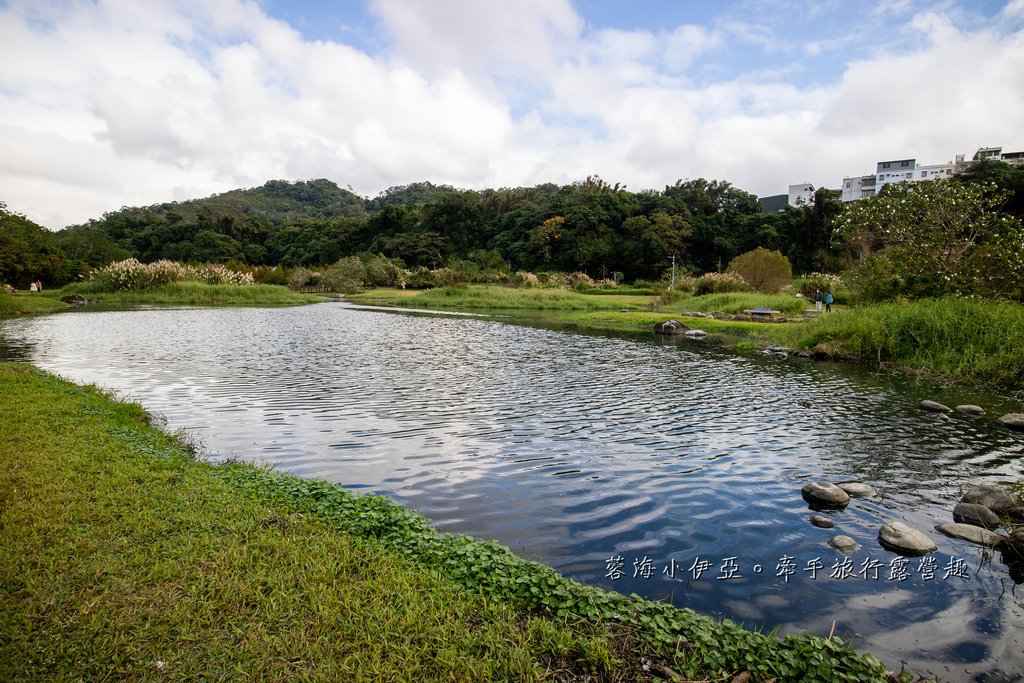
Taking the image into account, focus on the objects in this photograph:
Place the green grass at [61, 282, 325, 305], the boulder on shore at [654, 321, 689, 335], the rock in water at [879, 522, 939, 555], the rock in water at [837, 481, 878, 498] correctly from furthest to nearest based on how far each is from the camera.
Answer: the green grass at [61, 282, 325, 305] < the boulder on shore at [654, 321, 689, 335] < the rock in water at [837, 481, 878, 498] < the rock in water at [879, 522, 939, 555]

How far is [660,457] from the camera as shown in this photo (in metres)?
9.39

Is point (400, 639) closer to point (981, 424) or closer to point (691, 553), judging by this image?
point (691, 553)

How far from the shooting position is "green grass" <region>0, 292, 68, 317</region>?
108ft

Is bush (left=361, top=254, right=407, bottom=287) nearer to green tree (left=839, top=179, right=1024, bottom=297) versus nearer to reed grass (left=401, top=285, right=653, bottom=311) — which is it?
reed grass (left=401, top=285, right=653, bottom=311)

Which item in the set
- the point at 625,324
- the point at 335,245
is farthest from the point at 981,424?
the point at 335,245

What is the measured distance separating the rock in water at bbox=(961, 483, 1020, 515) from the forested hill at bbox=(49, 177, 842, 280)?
225ft

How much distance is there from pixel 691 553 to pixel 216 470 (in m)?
6.12

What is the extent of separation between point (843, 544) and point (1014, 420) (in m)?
8.62

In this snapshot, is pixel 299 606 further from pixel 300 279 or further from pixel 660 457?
pixel 300 279

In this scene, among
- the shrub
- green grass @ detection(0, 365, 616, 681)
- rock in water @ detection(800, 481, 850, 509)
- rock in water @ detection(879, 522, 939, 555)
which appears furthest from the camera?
the shrub

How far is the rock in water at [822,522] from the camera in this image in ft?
22.5

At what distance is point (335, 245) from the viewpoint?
99.3 metres

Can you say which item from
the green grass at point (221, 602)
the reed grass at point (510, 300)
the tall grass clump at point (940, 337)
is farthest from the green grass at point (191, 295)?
the green grass at point (221, 602)

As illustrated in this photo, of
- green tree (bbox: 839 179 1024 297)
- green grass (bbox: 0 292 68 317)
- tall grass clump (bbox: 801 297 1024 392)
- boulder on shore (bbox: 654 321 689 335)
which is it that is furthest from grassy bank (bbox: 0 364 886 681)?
green grass (bbox: 0 292 68 317)
